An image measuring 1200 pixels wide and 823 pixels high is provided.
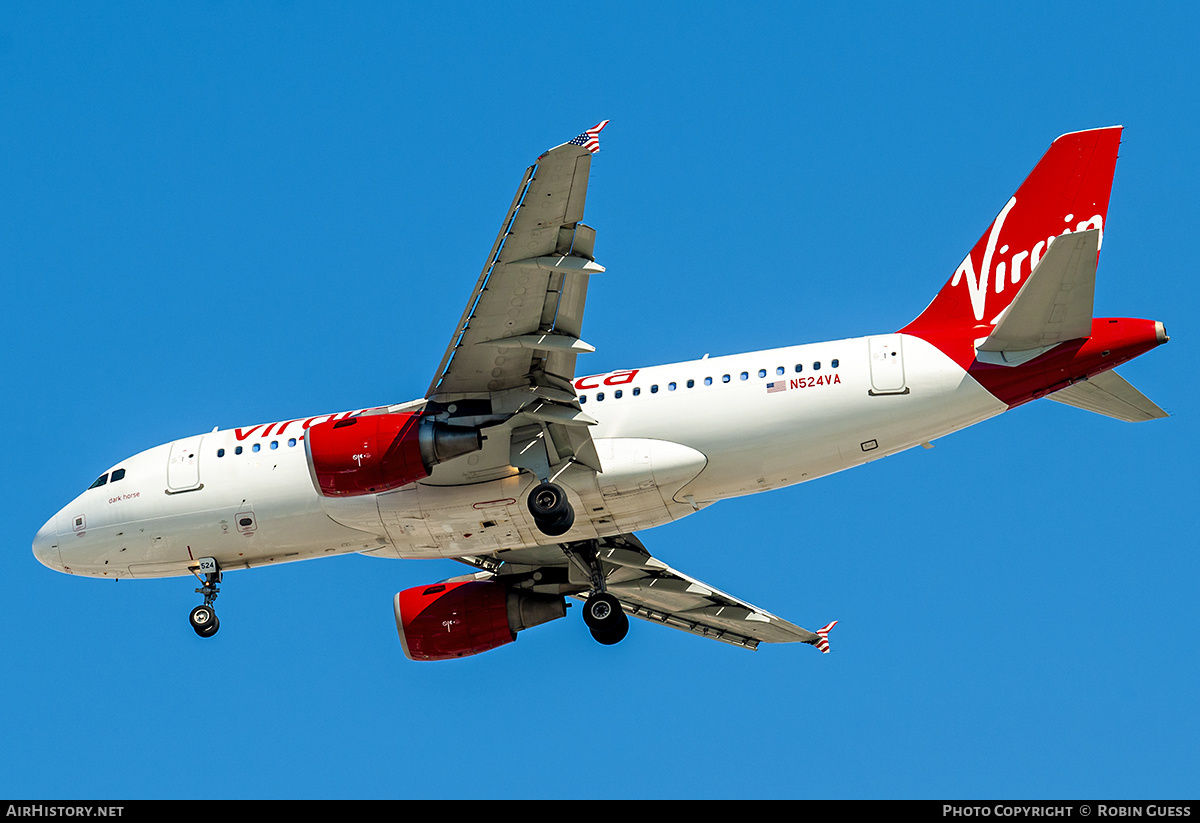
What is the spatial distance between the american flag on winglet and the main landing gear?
11.2m

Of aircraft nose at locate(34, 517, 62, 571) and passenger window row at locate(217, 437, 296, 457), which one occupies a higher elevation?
passenger window row at locate(217, 437, 296, 457)

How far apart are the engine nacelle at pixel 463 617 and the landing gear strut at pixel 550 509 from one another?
5234mm

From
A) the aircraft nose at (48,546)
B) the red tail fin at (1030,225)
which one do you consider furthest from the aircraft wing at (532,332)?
the aircraft nose at (48,546)

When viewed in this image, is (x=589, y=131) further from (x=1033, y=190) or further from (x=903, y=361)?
(x=1033, y=190)

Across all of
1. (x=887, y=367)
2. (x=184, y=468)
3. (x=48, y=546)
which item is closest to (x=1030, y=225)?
(x=887, y=367)

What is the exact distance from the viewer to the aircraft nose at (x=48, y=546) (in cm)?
2605

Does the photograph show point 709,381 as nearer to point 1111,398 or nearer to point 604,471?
point 604,471

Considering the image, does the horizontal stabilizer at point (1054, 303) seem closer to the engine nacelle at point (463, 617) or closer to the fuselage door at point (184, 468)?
the engine nacelle at point (463, 617)

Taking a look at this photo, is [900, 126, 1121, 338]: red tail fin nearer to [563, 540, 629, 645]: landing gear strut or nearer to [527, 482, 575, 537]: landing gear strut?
[527, 482, 575, 537]: landing gear strut

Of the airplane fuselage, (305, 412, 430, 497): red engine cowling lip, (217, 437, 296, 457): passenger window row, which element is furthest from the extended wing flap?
(217, 437, 296, 457): passenger window row

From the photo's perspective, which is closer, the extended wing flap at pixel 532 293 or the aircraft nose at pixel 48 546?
the extended wing flap at pixel 532 293

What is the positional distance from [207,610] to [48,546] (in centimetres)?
319

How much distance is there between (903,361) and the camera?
23.1 m

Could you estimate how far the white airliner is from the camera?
22.2 meters
